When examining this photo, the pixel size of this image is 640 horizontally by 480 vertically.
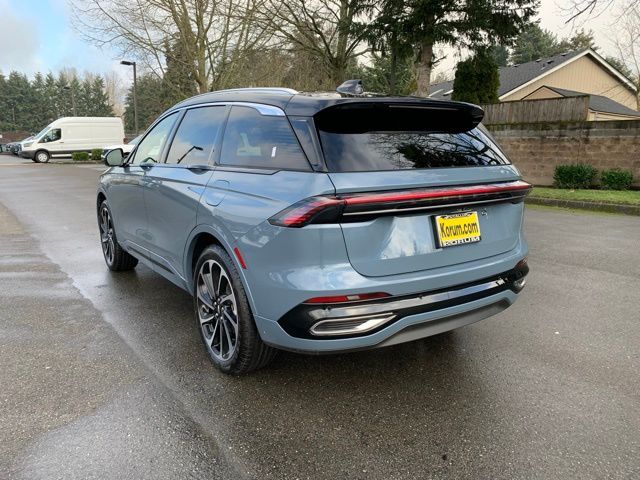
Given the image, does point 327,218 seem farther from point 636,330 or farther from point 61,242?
point 61,242

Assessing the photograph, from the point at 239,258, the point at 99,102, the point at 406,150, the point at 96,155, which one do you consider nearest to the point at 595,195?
the point at 406,150

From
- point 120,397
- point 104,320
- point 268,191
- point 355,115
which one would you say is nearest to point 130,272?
point 104,320

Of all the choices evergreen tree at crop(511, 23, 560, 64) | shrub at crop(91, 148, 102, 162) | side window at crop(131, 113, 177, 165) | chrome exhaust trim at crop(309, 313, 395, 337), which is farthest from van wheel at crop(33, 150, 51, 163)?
evergreen tree at crop(511, 23, 560, 64)

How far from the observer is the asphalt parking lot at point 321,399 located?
2.27m

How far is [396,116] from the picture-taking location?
8.93 feet

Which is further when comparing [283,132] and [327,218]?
[283,132]

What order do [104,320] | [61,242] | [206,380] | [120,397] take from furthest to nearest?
[61,242]
[104,320]
[206,380]
[120,397]

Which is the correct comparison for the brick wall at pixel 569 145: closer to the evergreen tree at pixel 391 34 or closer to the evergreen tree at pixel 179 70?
the evergreen tree at pixel 391 34

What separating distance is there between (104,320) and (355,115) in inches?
110

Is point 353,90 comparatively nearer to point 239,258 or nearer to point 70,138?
point 239,258

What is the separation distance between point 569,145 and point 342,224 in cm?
1287

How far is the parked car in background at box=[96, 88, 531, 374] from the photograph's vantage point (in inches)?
93.9

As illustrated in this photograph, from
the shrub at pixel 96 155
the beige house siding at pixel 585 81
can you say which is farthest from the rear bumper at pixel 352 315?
the shrub at pixel 96 155

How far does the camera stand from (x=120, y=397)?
2.84 m
